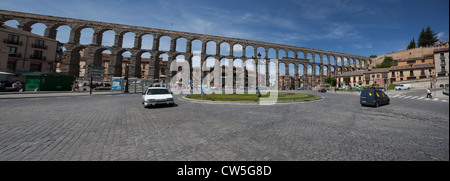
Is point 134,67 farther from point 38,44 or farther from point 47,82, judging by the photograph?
point 38,44

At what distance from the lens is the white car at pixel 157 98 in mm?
9945

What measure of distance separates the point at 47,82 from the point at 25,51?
60.5 ft

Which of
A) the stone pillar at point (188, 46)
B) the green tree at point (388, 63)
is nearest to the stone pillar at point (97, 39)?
the stone pillar at point (188, 46)

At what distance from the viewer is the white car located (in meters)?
9.95

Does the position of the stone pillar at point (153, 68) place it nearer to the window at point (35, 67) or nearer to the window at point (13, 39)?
the window at point (35, 67)

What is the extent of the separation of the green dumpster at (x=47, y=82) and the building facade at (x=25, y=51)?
41.2 ft

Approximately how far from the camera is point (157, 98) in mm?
10188

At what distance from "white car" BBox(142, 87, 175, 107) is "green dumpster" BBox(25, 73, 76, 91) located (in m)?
25.4

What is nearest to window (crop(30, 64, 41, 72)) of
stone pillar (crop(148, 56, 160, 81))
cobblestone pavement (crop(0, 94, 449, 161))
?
stone pillar (crop(148, 56, 160, 81))

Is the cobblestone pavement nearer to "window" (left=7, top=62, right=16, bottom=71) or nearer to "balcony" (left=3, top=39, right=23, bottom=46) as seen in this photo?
"window" (left=7, top=62, right=16, bottom=71)

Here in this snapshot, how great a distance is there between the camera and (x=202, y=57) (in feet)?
158

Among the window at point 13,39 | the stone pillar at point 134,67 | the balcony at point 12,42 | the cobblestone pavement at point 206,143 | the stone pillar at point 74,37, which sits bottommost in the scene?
the cobblestone pavement at point 206,143

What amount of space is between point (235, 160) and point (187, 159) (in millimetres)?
932
